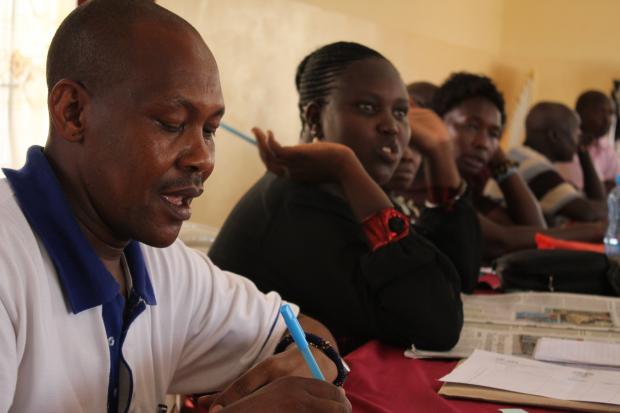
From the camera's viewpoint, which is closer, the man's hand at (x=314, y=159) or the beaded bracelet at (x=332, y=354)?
the beaded bracelet at (x=332, y=354)

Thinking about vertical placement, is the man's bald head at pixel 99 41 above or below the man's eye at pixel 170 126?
above

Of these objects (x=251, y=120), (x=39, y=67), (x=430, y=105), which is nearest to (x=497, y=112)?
(x=430, y=105)

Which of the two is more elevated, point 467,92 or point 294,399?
point 467,92

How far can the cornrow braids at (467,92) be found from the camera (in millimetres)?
2838

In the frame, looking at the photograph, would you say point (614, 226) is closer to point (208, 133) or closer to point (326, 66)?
point (326, 66)

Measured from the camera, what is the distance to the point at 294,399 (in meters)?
0.86

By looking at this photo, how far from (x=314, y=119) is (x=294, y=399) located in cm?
99

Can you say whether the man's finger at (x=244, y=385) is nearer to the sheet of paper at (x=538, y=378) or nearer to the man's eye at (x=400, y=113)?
the sheet of paper at (x=538, y=378)

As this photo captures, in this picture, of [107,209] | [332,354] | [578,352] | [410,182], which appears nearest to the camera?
[107,209]

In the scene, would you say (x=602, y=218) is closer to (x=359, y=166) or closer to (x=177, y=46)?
(x=359, y=166)

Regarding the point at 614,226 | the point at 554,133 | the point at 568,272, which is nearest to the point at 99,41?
the point at 568,272

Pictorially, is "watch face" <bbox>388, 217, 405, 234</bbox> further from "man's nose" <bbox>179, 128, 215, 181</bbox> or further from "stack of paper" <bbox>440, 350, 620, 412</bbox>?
"man's nose" <bbox>179, 128, 215, 181</bbox>

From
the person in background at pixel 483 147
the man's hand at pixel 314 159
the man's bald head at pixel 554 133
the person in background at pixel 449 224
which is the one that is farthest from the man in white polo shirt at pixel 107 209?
the man's bald head at pixel 554 133

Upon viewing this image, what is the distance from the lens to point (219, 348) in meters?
1.21
